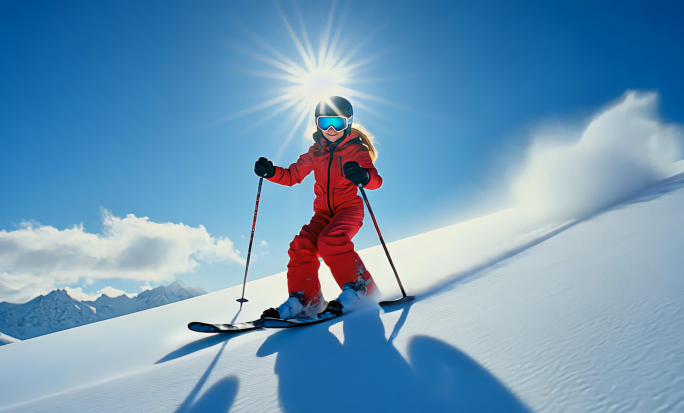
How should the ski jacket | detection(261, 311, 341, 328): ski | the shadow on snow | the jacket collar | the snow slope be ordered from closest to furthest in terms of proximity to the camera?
1. the snow slope
2. the shadow on snow
3. detection(261, 311, 341, 328): ski
4. the ski jacket
5. the jacket collar

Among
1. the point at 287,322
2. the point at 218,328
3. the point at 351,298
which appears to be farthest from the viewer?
the point at 351,298

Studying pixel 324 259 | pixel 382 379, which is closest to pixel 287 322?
pixel 324 259

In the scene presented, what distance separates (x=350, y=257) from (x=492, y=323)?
1562 mm

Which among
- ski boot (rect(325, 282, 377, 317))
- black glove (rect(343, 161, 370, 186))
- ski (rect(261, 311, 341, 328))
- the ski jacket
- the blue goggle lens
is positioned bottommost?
ski (rect(261, 311, 341, 328))

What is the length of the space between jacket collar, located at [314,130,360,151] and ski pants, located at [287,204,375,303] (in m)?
0.91

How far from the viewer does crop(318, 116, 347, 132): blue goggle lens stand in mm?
3316

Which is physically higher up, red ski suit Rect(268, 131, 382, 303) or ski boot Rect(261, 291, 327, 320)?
red ski suit Rect(268, 131, 382, 303)

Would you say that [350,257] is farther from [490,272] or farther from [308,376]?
[308,376]

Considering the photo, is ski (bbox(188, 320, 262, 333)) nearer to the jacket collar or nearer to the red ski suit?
the red ski suit

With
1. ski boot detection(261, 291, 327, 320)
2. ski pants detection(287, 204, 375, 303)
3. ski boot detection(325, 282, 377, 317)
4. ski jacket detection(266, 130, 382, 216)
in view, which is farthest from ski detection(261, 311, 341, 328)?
ski jacket detection(266, 130, 382, 216)

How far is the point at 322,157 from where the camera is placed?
3.38m

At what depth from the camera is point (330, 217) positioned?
3312 millimetres

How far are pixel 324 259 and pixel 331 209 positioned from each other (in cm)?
67

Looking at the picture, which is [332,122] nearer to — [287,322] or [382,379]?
[287,322]
